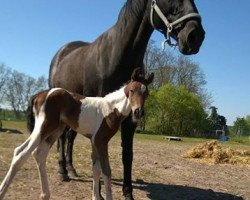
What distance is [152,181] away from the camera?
776 cm

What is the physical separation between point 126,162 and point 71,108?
166 centimetres

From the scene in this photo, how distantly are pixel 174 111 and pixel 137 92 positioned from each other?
1891 inches

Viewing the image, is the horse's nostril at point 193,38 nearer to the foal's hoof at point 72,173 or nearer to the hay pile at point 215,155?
the foal's hoof at point 72,173

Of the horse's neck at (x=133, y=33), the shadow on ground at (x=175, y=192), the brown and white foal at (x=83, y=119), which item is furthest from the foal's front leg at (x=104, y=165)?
the shadow on ground at (x=175, y=192)

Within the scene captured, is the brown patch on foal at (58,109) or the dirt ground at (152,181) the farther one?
the dirt ground at (152,181)

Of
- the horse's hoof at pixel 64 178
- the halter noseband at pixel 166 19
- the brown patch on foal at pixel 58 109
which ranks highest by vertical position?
the halter noseband at pixel 166 19

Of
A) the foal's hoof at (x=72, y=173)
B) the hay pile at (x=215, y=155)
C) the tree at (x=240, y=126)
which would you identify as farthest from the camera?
the tree at (x=240, y=126)

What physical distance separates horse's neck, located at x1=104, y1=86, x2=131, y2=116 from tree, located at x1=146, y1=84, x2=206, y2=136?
45015mm

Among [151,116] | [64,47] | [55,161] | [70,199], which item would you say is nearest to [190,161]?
[55,161]

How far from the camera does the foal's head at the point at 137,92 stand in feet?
15.0

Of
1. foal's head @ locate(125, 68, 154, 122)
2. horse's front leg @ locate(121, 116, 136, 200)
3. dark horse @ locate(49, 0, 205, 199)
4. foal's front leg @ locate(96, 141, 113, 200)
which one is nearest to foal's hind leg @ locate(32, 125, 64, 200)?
foal's front leg @ locate(96, 141, 113, 200)

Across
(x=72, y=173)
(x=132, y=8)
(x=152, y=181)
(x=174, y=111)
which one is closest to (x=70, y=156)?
(x=72, y=173)

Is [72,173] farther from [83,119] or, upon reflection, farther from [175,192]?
[83,119]

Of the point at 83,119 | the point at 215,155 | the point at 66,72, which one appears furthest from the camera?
the point at 215,155
